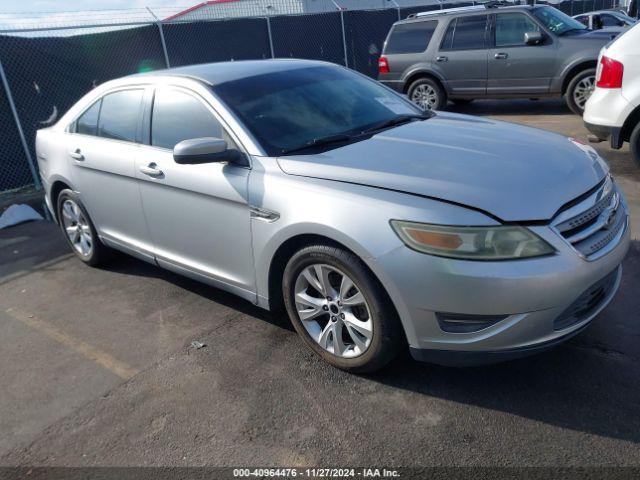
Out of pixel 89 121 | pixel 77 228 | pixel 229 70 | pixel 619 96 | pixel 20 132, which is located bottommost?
pixel 77 228

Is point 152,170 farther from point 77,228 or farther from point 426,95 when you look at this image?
point 426,95

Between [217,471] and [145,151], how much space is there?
234 cm

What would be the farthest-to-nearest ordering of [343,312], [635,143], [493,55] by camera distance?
[493,55] < [635,143] < [343,312]

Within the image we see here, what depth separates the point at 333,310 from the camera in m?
3.11

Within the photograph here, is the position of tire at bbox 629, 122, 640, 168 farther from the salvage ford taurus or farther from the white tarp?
the white tarp

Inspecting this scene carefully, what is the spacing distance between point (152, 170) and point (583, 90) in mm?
7817

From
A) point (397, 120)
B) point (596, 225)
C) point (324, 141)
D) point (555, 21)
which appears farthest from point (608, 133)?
point (555, 21)

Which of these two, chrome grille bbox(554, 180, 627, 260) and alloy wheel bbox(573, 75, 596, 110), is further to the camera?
alloy wheel bbox(573, 75, 596, 110)

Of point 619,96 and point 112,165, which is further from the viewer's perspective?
point 619,96

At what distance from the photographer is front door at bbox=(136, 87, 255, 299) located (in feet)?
11.2

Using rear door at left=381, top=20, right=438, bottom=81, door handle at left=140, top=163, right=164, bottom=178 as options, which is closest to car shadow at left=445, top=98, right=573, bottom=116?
rear door at left=381, top=20, right=438, bottom=81

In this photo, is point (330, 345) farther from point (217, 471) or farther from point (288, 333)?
point (217, 471)

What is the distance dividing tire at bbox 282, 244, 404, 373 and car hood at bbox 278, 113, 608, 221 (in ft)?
1.45

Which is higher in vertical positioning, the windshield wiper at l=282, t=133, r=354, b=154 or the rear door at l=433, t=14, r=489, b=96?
the windshield wiper at l=282, t=133, r=354, b=154
